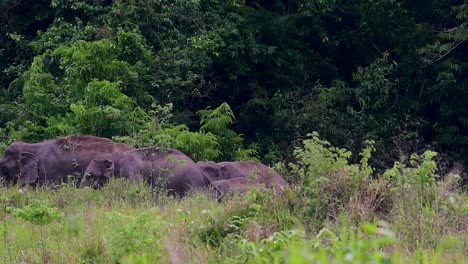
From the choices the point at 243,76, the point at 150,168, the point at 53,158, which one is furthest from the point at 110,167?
the point at 243,76

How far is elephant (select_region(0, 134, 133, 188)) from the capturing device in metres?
13.6

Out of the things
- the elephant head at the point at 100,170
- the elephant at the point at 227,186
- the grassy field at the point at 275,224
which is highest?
the grassy field at the point at 275,224

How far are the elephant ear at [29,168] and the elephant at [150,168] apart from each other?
1152 millimetres

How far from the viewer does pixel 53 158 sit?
13875mm

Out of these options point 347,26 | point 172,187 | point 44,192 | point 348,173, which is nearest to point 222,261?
point 348,173

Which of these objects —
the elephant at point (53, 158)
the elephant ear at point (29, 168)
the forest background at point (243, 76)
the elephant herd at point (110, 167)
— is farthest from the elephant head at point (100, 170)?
the forest background at point (243, 76)

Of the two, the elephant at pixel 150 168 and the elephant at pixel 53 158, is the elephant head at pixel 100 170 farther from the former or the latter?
the elephant at pixel 53 158

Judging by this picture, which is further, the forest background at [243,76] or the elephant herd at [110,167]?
the forest background at [243,76]

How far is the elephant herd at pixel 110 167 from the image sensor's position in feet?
41.4

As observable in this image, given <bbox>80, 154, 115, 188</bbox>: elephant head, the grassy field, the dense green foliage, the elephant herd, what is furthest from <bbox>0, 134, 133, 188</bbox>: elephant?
the grassy field

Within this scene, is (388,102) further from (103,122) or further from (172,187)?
(172,187)

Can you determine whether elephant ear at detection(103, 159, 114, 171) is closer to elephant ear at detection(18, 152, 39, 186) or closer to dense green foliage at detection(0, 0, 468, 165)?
elephant ear at detection(18, 152, 39, 186)

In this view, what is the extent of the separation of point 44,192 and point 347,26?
14057mm

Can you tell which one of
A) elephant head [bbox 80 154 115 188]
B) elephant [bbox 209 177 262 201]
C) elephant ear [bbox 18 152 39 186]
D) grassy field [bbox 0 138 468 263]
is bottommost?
elephant ear [bbox 18 152 39 186]
